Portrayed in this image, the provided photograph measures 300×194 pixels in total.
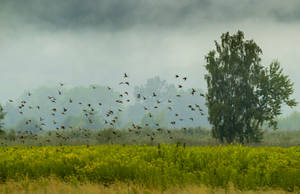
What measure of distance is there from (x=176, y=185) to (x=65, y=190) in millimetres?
2844

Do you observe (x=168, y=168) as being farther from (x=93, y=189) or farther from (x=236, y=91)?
(x=236, y=91)

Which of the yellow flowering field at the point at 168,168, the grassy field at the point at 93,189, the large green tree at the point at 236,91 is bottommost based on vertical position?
the grassy field at the point at 93,189

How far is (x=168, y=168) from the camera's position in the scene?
34.2ft

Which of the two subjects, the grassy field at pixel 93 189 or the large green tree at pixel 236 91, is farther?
the large green tree at pixel 236 91

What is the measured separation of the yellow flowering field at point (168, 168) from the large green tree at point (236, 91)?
53.3 feet

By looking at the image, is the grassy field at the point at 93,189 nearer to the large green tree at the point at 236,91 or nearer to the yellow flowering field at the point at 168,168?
the yellow flowering field at the point at 168,168

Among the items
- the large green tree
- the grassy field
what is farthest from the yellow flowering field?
the large green tree

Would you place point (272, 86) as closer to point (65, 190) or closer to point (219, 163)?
point (219, 163)

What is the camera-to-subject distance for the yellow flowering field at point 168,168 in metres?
9.91

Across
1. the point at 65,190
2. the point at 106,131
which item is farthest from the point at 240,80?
the point at 65,190

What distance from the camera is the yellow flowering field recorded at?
32.5 ft

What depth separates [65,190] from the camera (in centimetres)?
883

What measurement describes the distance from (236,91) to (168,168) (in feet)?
68.7

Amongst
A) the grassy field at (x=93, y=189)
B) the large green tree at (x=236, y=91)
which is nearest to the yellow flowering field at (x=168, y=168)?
the grassy field at (x=93, y=189)
